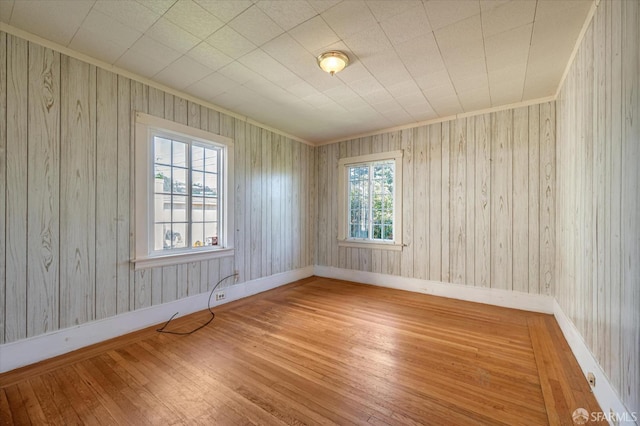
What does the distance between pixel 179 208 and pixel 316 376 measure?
2.58 meters

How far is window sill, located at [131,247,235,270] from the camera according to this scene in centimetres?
294

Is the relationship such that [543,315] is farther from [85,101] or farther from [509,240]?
[85,101]

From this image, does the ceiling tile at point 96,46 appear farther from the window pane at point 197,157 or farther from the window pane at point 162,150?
the window pane at point 197,157

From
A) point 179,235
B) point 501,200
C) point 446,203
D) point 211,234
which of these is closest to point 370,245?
point 446,203

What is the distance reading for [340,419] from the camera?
1.62 m

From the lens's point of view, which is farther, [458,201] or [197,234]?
[458,201]

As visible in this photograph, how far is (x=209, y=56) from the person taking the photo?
8.29ft

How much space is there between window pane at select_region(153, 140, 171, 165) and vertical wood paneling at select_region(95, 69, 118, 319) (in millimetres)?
424

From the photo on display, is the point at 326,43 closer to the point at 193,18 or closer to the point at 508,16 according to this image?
the point at 193,18

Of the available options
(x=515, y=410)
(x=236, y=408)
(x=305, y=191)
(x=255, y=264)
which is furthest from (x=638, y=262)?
(x=305, y=191)

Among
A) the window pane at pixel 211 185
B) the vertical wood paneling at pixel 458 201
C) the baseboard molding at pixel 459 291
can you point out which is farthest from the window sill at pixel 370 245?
the window pane at pixel 211 185

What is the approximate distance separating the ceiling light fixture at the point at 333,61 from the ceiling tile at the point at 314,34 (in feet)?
0.34

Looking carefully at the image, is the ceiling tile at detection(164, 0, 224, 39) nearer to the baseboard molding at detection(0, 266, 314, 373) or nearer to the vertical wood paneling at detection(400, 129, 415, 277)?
the baseboard molding at detection(0, 266, 314, 373)

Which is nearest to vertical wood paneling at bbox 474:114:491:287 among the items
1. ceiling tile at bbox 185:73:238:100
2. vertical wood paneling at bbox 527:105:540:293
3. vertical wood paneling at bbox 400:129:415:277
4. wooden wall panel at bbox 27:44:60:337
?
vertical wood paneling at bbox 527:105:540:293
